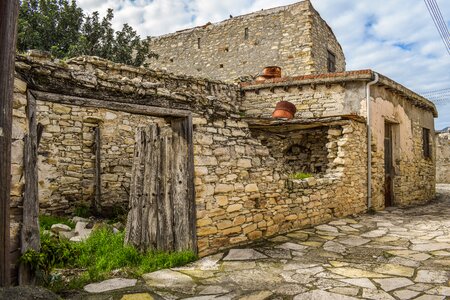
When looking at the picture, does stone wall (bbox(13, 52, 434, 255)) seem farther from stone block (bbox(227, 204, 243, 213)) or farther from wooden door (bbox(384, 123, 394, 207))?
wooden door (bbox(384, 123, 394, 207))

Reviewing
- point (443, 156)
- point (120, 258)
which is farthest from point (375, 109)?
point (443, 156)

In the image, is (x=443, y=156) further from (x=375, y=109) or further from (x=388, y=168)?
(x=375, y=109)

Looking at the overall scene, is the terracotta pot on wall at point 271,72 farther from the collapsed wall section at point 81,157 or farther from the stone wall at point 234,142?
the collapsed wall section at point 81,157

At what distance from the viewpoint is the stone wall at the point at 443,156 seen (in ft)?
61.4

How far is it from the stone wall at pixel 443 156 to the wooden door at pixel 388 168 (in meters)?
10.4

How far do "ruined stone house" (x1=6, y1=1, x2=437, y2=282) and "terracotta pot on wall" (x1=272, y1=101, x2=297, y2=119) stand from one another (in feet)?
1.11

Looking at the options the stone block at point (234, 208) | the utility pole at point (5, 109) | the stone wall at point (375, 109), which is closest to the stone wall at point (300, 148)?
the stone wall at point (375, 109)

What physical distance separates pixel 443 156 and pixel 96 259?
19864mm

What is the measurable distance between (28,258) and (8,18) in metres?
2.11

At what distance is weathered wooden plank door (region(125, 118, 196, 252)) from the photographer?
4.74m

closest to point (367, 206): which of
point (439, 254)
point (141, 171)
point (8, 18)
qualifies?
point (439, 254)

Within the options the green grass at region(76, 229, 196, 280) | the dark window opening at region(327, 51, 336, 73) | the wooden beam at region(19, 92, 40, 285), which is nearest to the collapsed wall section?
the green grass at region(76, 229, 196, 280)

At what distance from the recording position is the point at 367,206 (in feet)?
29.6

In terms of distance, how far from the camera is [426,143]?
12953mm
